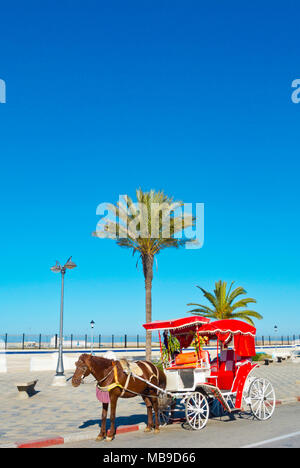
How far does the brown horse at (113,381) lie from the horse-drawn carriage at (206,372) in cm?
77

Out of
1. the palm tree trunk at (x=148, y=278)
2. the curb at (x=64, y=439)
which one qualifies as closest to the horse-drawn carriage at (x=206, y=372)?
the curb at (x=64, y=439)

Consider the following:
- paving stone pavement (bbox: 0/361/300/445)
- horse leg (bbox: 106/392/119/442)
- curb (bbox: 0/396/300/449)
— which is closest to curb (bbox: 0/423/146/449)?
curb (bbox: 0/396/300/449)

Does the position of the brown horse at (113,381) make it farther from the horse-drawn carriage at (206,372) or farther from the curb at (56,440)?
the horse-drawn carriage at (206,372)

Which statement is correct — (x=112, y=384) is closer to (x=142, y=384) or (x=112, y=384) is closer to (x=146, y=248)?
(x=142, y=384)

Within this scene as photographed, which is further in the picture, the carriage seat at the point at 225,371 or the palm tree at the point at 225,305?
the palm tree at the point at 225,305

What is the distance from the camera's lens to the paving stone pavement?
11530 millimetres

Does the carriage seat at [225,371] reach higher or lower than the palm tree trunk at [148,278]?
lower

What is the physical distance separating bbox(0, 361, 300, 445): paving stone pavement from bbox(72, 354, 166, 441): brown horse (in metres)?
1.51

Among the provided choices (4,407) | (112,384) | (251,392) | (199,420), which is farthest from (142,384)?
(4,407)

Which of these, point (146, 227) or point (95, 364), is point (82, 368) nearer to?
point (95, 364)

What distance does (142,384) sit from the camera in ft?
36.4

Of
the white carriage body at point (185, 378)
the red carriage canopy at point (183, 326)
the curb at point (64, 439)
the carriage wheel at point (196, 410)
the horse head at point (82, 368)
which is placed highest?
the red carriage canopy at point (183, 326)

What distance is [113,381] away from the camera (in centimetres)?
1051

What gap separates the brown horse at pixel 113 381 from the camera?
10273 millimetres
